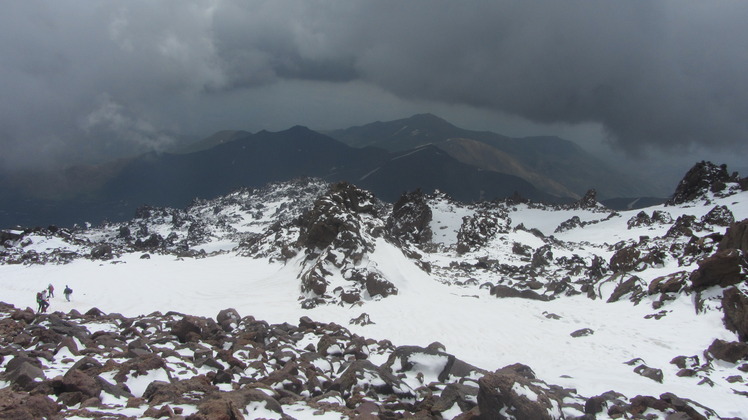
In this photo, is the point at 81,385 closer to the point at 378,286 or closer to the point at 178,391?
the point at 178,391

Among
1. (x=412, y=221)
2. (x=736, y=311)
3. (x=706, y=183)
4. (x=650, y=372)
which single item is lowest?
(x=650, y=372)

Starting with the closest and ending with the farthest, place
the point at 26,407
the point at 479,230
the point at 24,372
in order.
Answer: the point at 26,407 < the point at 24,372 < the point at 479,230

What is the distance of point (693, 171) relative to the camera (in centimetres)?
8538

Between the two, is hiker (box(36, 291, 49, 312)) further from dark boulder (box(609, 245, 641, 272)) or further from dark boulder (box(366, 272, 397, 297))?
dark boulder (box(609, 245, 641, 272))

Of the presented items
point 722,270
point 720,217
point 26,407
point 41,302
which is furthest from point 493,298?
point 720,217

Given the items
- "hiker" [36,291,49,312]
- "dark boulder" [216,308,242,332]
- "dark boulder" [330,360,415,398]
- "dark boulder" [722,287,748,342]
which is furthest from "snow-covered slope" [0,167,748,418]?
"dark boulder" [216,308,242,332]

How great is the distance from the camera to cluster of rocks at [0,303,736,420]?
23.8 ft

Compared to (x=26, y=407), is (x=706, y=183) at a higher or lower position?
higher

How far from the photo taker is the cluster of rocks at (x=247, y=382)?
726 centimetres

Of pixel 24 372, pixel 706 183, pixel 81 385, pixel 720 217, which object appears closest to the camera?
pixel 81 385

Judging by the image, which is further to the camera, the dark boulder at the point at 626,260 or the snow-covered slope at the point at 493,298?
the dark boulder at the point at 626,260

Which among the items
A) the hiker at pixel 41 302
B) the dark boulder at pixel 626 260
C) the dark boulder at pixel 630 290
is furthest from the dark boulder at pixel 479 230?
the hiker at pixel 41 302

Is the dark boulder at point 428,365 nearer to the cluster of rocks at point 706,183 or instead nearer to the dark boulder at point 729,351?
the dark boulder at point 729,351

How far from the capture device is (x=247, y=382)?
950cm
